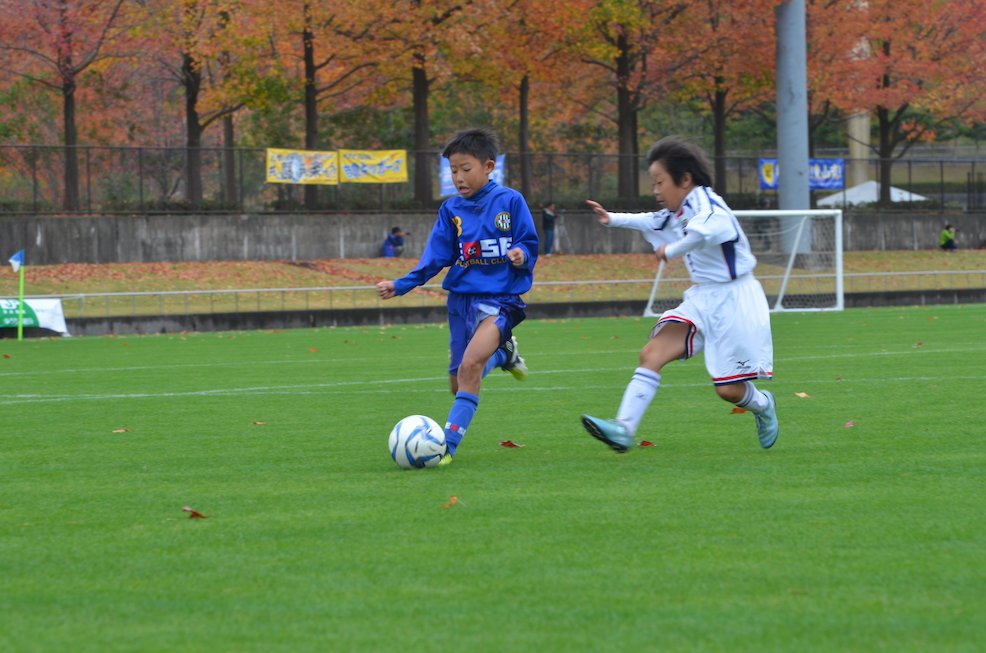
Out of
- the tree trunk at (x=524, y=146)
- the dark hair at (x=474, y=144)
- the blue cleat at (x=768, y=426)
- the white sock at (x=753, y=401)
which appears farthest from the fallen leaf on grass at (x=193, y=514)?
the tree trunk at (x=524, y=146)

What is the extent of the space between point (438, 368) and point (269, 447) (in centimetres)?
753

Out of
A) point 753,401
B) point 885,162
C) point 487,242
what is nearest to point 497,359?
point 487,242

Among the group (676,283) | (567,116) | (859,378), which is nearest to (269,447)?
(859,378)

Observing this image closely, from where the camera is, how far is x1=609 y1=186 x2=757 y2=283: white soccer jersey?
26.8 ft

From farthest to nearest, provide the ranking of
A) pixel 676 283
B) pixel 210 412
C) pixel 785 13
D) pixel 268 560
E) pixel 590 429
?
pixel 785 13 < pixel 676 283 < pixel 210 412 < pixel 590 429 < pixel 268 560

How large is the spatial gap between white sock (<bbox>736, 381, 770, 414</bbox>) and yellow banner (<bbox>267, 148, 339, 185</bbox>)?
31395mm

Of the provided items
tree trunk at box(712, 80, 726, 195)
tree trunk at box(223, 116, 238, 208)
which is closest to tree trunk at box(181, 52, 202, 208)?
tree trunk at box(223, 116, 238, 208)

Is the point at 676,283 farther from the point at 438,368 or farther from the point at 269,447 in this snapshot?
the point at 269,447

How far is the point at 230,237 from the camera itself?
38.4 meters

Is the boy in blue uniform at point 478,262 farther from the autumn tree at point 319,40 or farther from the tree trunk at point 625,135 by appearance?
the tree trunk at point 625,135

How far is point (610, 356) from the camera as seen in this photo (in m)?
18.1

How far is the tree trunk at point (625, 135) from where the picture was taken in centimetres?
4347

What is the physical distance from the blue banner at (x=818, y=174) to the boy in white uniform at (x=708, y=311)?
3946 centimetres

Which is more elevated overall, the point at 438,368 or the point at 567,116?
the point at 567,116
